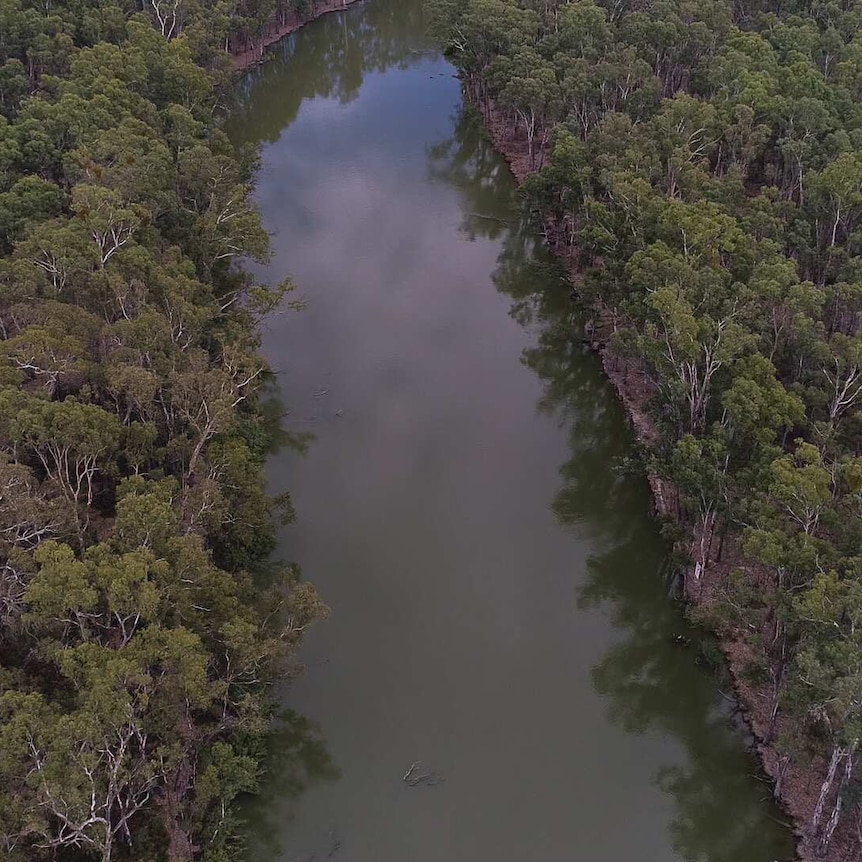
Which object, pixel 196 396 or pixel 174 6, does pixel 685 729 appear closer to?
pixel 196 396

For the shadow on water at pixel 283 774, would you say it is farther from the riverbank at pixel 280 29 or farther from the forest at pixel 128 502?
the riverbank at pixel 280 29

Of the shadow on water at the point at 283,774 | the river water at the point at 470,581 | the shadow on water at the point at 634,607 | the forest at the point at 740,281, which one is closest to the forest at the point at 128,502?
the shadow on water at the point at 283,774

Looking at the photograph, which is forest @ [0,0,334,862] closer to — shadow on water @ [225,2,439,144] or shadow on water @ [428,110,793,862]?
shadow on water @ [428,110,793,862]

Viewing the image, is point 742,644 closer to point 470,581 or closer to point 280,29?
point 470,581

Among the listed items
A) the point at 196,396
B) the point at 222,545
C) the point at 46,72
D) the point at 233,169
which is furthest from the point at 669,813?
the point at 46,72

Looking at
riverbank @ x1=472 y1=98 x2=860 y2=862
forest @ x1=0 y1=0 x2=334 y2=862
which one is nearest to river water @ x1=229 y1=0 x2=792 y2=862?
riverbank @ x1=472 y1=98 x2=860 y2=862

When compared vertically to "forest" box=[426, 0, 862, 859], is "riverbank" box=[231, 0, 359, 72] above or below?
above

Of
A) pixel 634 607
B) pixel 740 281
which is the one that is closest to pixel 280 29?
pixel 740 281
